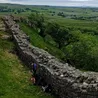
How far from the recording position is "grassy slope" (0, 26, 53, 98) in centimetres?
2925

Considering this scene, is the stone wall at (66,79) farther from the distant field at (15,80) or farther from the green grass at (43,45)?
the green grass at (43,45)

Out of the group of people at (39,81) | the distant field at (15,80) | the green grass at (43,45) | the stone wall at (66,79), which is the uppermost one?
the stone wall at (66,79)

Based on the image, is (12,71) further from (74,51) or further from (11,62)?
(74,51)

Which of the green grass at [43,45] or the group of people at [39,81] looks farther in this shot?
the green grass at [43,45]

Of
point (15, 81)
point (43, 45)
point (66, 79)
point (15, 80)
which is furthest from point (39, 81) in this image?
point (43, 45)

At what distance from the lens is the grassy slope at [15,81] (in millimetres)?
29250

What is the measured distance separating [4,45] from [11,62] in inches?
485

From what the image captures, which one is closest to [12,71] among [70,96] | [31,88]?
[31,88]

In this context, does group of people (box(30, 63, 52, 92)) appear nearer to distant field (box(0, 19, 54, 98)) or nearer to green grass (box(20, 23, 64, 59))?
distant field (box(0, 19, 54, 98))

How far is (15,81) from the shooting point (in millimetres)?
33062

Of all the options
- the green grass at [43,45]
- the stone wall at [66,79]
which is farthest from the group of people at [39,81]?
the green grass at [43,45]

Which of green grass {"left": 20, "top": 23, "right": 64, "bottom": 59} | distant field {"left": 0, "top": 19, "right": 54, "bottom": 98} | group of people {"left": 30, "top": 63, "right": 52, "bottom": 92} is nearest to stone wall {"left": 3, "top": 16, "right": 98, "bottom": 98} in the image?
group of people {"left": 30, "top": 63, "right": 52, "bottom": 92}

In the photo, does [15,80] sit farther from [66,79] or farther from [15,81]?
[66,79]

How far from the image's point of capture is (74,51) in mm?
91750
